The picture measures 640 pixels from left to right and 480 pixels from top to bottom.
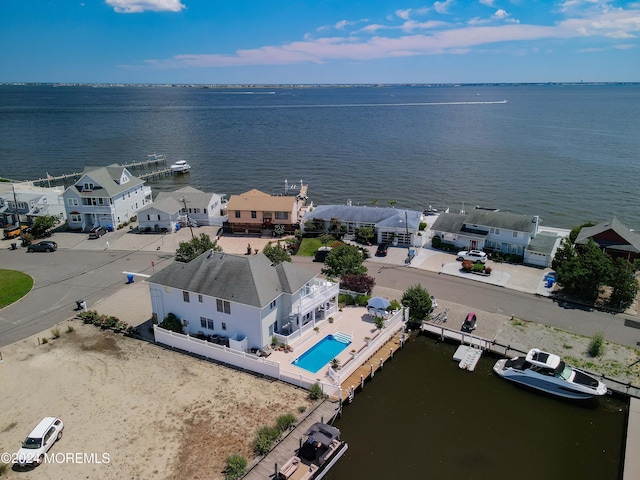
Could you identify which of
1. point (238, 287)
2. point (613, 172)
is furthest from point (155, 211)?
point (613, 172)

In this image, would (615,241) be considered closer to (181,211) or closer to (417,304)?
(417,304)

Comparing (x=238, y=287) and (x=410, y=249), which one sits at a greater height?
(x=238, y=287)

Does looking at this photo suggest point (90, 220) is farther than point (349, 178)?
No

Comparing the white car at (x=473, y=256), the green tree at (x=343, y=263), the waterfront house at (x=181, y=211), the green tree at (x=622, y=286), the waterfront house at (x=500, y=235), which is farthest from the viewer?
the waterfront house at (x=181, y=211)

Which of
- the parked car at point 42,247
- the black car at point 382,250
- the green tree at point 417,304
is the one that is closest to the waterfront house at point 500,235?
the black car at point 382,250

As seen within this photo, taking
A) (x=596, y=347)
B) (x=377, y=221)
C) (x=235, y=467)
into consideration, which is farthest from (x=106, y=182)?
(x=596, y=347)

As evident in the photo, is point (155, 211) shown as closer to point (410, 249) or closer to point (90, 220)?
point (90, 220)

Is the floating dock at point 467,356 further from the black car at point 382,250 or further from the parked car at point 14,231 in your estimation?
the parked car at point 14,231
